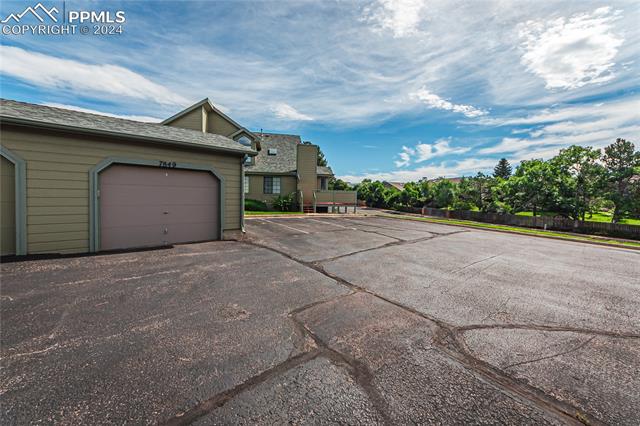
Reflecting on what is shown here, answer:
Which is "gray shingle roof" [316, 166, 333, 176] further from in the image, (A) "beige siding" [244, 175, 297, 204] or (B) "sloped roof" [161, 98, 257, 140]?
(B) "sloped roof" [161, 98, 257, 140]

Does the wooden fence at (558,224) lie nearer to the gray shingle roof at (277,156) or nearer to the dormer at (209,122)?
the gray shingle roof at (277,156)

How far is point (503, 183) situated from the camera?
21.6m

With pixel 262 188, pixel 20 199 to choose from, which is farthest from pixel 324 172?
pixel 20 199

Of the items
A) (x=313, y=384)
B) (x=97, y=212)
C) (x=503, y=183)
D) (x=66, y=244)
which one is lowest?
(x=313, y=384)

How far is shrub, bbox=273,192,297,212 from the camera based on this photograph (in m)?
20.8

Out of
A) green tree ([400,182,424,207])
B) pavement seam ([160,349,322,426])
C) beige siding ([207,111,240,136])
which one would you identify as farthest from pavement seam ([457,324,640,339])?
green tree ([400,182,424,207])

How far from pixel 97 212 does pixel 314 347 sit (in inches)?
281

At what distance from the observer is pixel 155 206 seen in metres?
7.57

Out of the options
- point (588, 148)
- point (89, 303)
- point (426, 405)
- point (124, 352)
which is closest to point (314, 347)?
point (426, 405)

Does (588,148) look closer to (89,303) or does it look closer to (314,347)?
(314,347)

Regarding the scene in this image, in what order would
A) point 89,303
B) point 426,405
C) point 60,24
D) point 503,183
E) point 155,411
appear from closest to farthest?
point 155,411 → point 426,405 → point 89,303 → point 60,24 → point 503,183

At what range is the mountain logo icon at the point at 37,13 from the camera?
632 centimetres

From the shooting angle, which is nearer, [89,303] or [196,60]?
[89,303]

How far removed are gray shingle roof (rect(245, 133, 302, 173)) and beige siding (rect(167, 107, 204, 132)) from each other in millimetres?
4935
